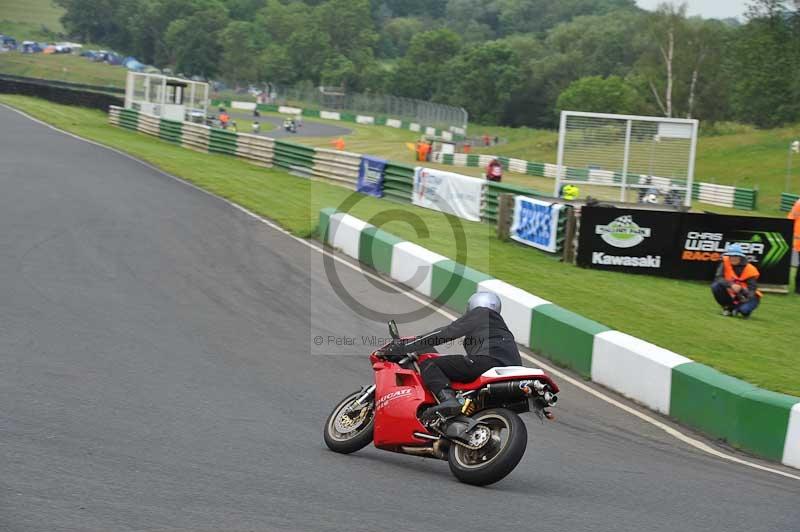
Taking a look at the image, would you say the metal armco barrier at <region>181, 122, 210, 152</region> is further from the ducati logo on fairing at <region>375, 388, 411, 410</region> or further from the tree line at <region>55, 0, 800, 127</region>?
the tree line at <region>55, 0, 800, 127</region>

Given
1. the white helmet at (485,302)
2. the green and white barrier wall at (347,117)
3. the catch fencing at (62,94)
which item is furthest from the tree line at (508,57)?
the white helmet at (485,302)

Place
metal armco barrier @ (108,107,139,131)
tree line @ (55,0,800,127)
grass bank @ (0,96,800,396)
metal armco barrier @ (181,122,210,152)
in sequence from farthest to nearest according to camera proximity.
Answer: tree line @ (55,0,800,127), metal armco barrier @ (108,107,139,131), metal armco barrier @ (181,122,210,152), grass bank @ (0,96,800,396)

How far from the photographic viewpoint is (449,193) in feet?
85.1

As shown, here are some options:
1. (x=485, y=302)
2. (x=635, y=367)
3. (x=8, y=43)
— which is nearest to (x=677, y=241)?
(x=635, y=367)

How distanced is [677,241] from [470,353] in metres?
12.6

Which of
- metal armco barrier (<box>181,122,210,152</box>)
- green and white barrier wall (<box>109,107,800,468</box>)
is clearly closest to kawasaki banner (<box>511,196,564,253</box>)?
green and white barrier wall (<box>109,107,800,468</box>)

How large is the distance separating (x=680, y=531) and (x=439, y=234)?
1628 centimetres

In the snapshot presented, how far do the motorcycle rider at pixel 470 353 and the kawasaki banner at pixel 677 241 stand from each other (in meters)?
12.1

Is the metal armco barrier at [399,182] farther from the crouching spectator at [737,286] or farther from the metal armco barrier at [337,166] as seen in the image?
the crouching spectator at [737,286]

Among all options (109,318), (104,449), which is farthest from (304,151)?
(104,449)

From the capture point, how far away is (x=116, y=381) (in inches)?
360

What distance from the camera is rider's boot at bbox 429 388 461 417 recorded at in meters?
7.06

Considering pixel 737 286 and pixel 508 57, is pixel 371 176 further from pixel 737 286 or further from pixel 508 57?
pixel 508 57

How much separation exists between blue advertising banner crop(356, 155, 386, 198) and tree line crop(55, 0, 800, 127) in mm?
53793
